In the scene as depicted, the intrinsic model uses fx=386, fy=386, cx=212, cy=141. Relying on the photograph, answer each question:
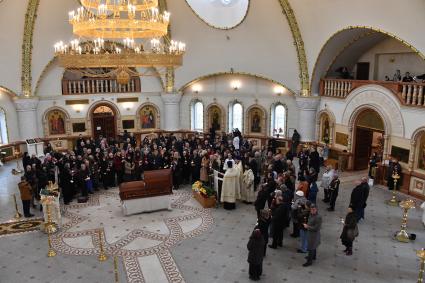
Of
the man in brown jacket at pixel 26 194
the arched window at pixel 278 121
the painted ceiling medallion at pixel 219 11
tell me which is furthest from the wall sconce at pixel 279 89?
the man in brown jacket at pixel 26 194

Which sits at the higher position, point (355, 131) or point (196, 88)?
point (196, 88)

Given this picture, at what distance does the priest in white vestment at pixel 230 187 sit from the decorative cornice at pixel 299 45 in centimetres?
763

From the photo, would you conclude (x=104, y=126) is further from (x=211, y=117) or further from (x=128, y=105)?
(x=211, y=117)

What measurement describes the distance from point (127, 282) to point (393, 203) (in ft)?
30.6

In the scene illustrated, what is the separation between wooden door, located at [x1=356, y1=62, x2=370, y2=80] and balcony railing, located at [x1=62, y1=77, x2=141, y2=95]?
11.9m

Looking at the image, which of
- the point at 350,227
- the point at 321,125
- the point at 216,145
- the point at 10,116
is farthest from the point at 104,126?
the point at 350,227

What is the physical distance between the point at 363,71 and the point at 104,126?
1424 cm

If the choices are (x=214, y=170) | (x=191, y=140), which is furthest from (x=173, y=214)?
(x=191, y=140)

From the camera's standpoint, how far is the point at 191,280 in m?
8.63

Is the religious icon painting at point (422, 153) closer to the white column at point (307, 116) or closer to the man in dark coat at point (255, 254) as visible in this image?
the white column at point (307, 116)

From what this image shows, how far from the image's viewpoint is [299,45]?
17.5 meters

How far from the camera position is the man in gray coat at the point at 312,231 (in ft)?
29.2

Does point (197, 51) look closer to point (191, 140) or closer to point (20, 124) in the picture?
point (191, 140)

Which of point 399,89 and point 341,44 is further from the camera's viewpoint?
point 341,44
